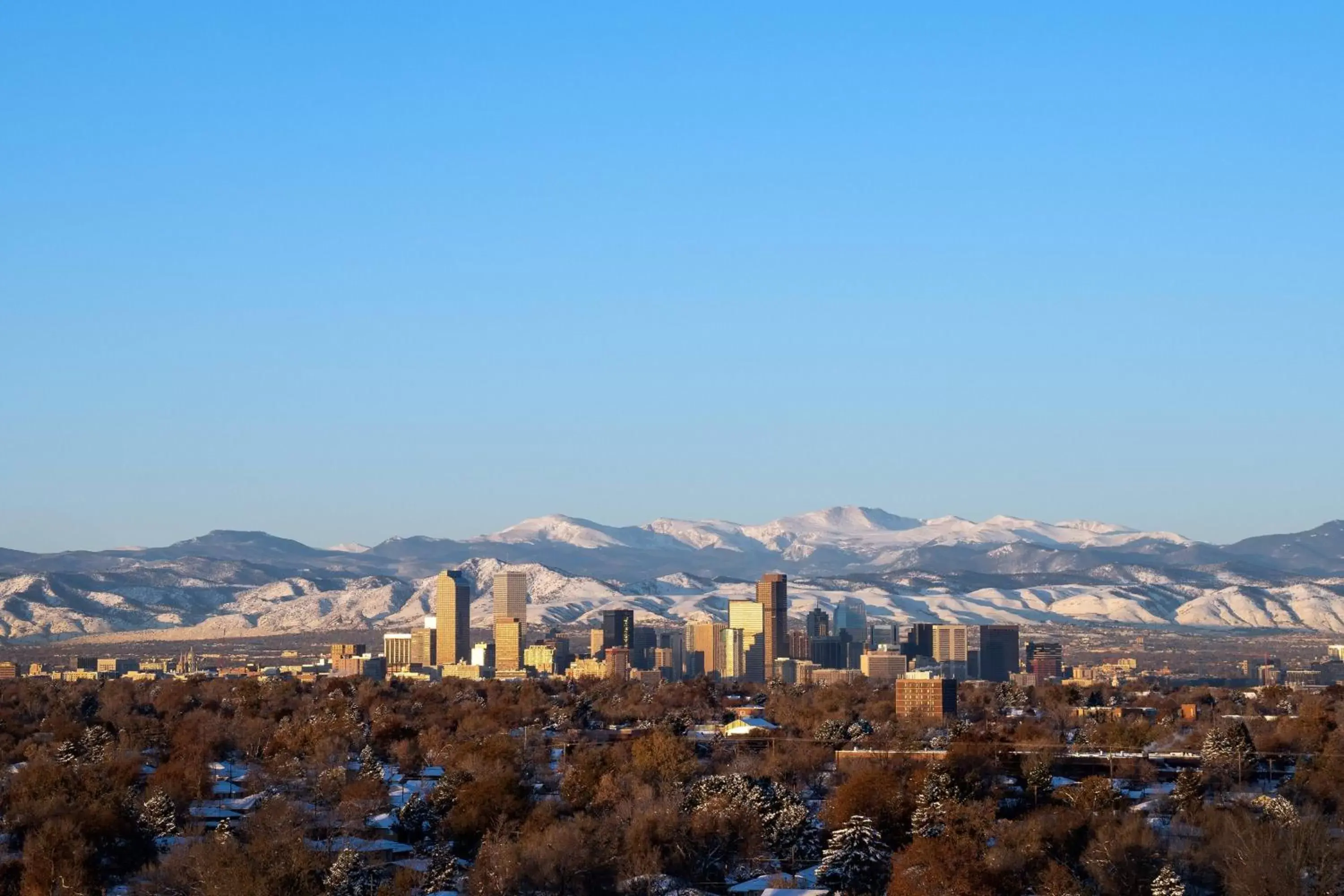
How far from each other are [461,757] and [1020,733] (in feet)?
101

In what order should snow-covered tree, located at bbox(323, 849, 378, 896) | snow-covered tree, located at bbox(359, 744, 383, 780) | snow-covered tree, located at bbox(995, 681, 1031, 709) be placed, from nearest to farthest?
snow-covered tree, located at bbox(323, 849, 378, 896)
snow-covered tree, located at bbox(359, 744, 383, 780)
snow-covered tree, located at bbox(995, 681, 1031, 709)

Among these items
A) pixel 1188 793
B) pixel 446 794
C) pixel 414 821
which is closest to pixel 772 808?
pixel 446 794

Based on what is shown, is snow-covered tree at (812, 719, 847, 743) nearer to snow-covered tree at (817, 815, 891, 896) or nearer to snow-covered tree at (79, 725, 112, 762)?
snow-covered tree at (817, 815, 891, 896)

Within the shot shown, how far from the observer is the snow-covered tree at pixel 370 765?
91.6m

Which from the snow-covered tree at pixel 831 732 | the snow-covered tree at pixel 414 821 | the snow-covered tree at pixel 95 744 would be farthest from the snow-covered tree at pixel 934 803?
the snow-covered tree at pixel 95 744

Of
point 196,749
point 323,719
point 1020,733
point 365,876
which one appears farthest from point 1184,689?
point 365,876

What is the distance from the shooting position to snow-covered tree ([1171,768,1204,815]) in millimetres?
84062

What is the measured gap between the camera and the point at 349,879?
236 ft

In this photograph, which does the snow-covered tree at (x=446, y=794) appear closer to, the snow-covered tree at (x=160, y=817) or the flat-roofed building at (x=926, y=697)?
the snow-covered tree at (x=160, y=817)

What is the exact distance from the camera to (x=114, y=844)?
253 ft

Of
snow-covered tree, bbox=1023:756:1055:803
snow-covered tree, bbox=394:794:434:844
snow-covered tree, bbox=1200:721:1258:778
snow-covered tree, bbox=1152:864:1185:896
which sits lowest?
snow-covered tree, bbox=1152:864:1185:896

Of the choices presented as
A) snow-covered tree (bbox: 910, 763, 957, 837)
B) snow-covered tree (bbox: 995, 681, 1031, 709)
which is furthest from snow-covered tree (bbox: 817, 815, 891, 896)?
snow-covered tree (bbox: 995, 681, 1031, 709)

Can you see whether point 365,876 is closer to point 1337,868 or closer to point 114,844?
point 114,844

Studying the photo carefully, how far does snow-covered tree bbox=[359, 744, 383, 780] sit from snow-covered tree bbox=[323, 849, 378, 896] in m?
15.9
